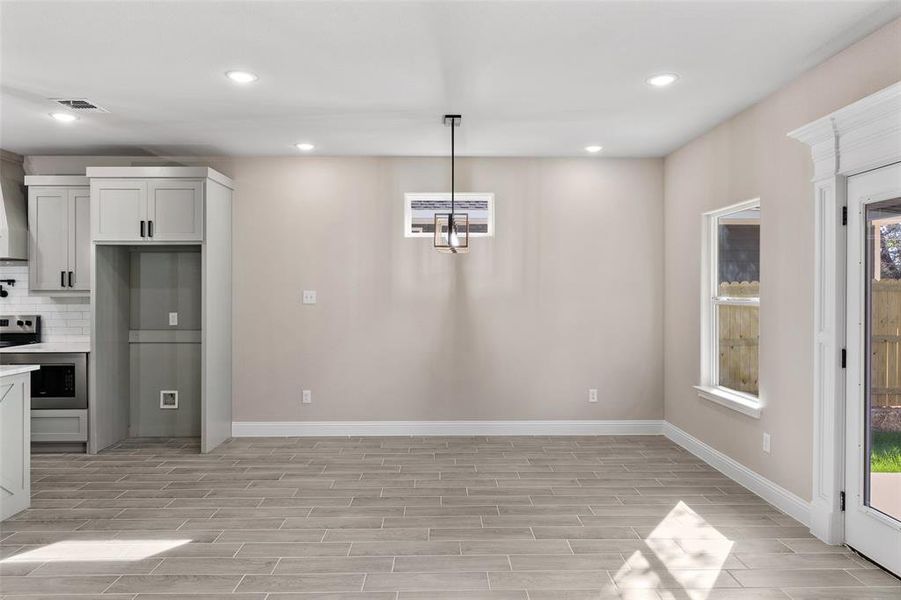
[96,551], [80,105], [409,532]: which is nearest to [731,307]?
[409,532]

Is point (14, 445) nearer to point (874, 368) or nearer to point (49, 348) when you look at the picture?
point (49, 348)

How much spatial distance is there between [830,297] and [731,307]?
1413mm

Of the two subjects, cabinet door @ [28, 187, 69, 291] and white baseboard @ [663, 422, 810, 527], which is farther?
cabinet door @ [28, 187, 69, 291]

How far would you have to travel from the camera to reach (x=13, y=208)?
5.06m

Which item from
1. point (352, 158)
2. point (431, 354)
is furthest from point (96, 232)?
point (431, 354)

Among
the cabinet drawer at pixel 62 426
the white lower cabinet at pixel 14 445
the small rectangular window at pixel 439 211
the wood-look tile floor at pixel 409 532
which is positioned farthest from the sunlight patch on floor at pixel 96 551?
the small rectangular window at pixel 439 211

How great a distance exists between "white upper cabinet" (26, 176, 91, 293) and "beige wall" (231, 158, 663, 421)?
1315 millimetres

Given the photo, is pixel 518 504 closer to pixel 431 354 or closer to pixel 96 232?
pixel 431 354

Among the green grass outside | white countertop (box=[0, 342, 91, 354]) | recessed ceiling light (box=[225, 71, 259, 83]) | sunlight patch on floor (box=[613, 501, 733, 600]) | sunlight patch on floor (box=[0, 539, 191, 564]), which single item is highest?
recessed ceiling light (box=[225, 71, 259, 83])

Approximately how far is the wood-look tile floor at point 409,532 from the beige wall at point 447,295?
2.70ft

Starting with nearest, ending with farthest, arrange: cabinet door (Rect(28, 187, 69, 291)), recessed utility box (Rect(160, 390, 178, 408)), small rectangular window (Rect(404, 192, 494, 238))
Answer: cabinet door (Rect(28, 187, 69, 291))
recessed utility box (Rect(160, 390, 178, 408))
small rectangular window (Rect(404, 192, 494, 238))

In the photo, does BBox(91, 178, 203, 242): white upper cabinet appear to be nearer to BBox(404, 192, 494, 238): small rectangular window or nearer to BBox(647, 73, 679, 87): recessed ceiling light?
BBox(404, 192, 494, 238): small rectangular window

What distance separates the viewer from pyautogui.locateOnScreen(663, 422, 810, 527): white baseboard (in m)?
3.43

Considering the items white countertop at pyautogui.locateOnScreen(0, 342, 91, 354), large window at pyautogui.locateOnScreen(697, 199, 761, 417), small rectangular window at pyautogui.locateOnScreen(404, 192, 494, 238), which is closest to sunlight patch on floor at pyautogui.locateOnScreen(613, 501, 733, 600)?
large window at pyautogui.locateOnScreen(697, 199, 761, 417)
